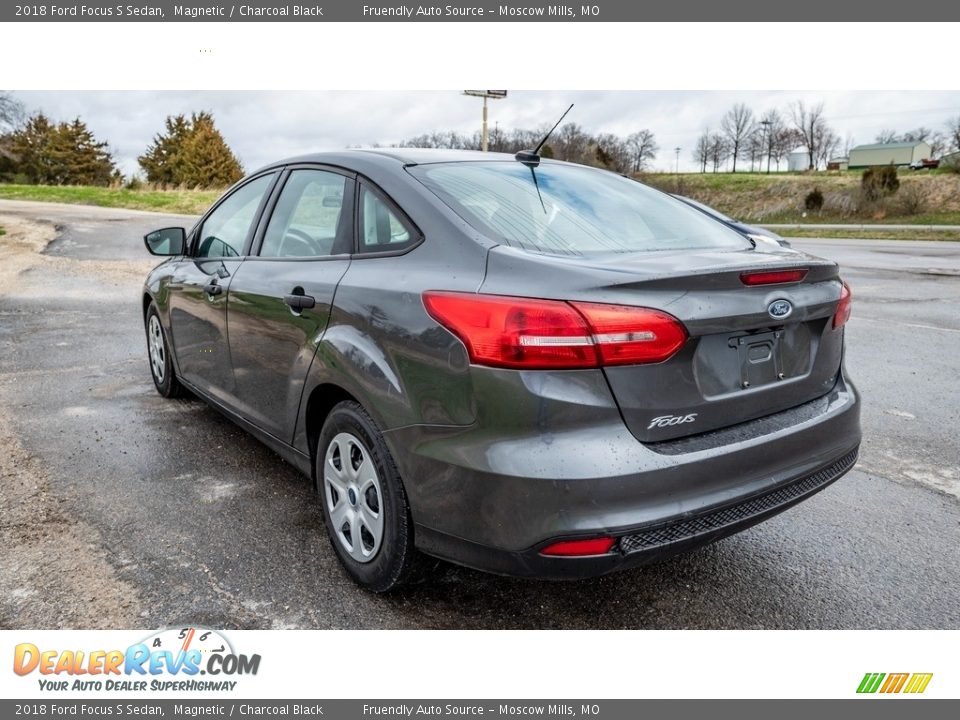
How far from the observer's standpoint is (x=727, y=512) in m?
2.23

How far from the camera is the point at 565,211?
9.06 feet

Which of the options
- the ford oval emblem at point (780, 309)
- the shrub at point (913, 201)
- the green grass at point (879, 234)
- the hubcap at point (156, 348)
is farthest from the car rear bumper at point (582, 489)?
the shrub at point (913, 201)

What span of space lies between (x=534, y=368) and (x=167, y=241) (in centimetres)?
324

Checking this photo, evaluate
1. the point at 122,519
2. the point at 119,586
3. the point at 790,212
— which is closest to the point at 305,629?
the point at 119,586

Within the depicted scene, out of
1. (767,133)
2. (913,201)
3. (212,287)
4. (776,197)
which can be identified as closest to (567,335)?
(212,287)

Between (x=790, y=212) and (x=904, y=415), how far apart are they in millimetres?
46603

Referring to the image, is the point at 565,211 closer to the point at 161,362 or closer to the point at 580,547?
the point at 580,547

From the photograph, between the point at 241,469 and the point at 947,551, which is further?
the point at 241,469

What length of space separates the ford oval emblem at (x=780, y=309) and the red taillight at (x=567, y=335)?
0.40m

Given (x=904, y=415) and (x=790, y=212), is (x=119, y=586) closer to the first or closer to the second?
(x=904, y=415)

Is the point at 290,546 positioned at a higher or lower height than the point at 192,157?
lower

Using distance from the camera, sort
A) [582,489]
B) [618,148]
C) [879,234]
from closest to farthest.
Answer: [582,489] < [879,234] < [618,148]

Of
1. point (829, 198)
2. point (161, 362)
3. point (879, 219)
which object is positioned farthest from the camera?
point (829, 198)

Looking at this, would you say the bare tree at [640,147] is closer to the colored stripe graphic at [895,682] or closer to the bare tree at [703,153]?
the bare tree at [703,153]
